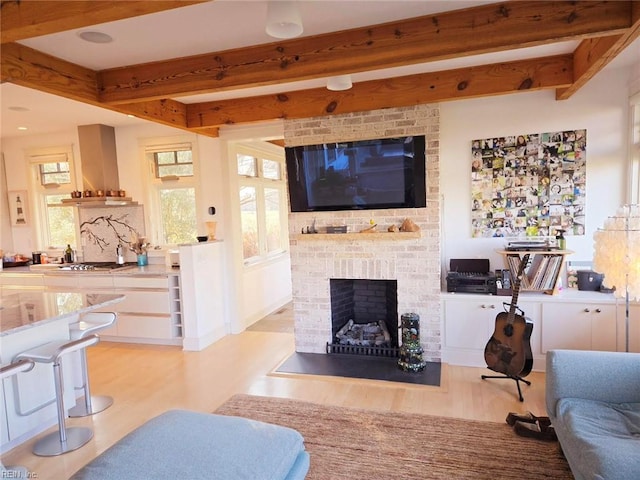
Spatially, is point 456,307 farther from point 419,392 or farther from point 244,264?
point 244,264

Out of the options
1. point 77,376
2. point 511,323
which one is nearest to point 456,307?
point 511,323

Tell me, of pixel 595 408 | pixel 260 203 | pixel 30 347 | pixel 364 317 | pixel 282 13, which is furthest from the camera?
pixel 260 203

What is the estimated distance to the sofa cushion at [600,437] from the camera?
1496 mm

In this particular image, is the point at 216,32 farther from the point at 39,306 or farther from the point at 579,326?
the point at 579,326

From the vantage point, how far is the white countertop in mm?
2256

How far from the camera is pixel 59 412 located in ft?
8.48

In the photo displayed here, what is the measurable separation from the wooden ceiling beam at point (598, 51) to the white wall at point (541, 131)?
12.7 inches

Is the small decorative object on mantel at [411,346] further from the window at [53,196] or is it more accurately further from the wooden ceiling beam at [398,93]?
the window at [53,196]

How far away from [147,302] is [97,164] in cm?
179

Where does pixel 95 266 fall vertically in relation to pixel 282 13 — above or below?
below

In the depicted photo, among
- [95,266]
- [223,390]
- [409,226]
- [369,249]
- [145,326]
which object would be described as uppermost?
[409,226]

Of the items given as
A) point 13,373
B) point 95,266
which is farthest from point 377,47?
point 95,266

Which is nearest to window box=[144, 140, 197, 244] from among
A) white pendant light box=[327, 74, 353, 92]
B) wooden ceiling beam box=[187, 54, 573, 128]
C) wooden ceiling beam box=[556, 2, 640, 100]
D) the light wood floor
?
wooden ceiling beam box=[187, 54, 573, 128]

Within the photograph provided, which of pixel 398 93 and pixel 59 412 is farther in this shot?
pixel 398 93
